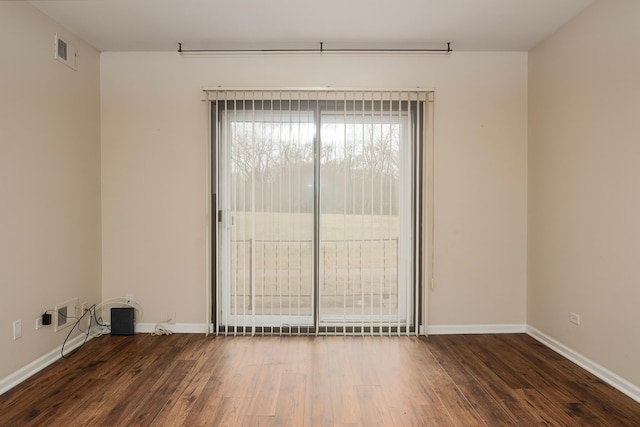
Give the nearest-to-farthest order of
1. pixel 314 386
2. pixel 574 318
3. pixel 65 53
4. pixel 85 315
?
1. pixel 314 386
2. pixel 574 318
3. pixel 65 53
4. pixel 85 315

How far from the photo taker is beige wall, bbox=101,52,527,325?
12.6 feet

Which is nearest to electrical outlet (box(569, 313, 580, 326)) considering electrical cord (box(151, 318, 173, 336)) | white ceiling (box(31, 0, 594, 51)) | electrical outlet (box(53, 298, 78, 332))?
white ceiling (box(31, 0, 594, 51))

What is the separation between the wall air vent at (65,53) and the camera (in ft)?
10.5

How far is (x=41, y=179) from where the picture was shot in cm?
303

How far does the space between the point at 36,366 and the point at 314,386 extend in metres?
2.03

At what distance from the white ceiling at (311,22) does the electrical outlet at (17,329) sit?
7.31ft

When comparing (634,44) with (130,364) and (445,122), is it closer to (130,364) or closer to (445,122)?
(445,122)

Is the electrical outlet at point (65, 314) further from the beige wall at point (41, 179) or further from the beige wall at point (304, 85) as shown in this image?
the beige wall at point (304, 85)

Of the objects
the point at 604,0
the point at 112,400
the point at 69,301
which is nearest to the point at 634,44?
the point at 604,0

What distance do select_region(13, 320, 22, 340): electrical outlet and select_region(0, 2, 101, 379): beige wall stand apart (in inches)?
1.2

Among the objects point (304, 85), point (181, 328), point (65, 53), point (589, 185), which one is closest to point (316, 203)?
point (304, 85)

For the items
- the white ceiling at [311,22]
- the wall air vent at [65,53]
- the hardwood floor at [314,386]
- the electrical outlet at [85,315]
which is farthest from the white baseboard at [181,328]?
the white ceiling at [311,22]

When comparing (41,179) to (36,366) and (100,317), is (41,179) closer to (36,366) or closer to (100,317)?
(36,366)

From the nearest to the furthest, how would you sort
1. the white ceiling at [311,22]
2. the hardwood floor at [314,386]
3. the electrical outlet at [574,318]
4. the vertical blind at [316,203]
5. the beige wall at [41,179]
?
1. the hardwood floor at [314,386]
2. the beige wall at [41,179]
3. the white ceiling at [311,22]
4. the electrical outlet at [574,318]
5. the vertical blind at [316,203]
